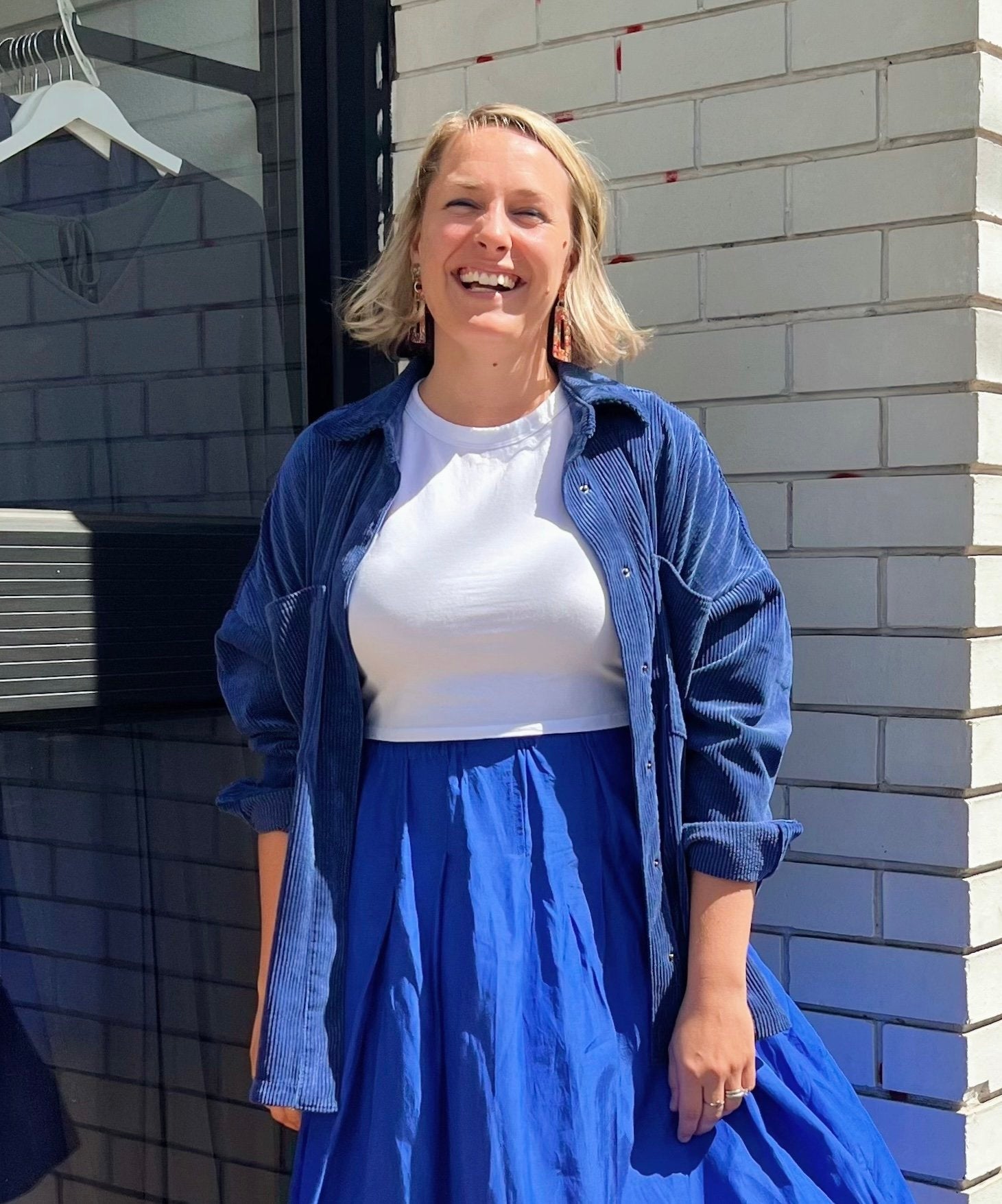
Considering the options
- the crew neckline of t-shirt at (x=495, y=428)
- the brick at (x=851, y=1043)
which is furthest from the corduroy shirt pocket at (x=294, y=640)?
the brick at (x=851, y=1043)

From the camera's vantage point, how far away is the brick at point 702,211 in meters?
2.54

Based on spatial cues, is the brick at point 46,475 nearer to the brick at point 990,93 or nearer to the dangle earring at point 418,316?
the dangle earring at point 418,316

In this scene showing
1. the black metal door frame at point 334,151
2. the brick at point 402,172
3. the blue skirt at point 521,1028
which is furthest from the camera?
the brick at point 402,172

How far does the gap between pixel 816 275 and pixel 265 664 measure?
113 centimetres

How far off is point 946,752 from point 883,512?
0.39 meters

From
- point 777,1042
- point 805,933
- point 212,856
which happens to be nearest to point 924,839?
point 805,933

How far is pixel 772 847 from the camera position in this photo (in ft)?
6.13

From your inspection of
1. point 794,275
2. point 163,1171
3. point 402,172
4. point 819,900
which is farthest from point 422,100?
point 163,1171

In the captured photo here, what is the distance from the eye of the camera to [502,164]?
204 cm

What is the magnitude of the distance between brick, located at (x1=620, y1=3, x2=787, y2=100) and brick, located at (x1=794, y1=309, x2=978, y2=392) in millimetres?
456

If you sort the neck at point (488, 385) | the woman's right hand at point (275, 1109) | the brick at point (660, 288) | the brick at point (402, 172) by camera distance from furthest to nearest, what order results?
the brick at point (402, 172), the brick at point (660, 288), the neck at point (488, 385), the woman's right hand at point (275, 1109)

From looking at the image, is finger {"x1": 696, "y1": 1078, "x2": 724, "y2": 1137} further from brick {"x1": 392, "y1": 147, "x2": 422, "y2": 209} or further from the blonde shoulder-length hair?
brick {"x1": 392, "y1": 147, "x2": 422, "y2": 209}

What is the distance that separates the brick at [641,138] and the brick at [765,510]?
0.58 meters

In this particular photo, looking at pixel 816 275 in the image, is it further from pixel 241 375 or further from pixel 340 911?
pixel 340 911
